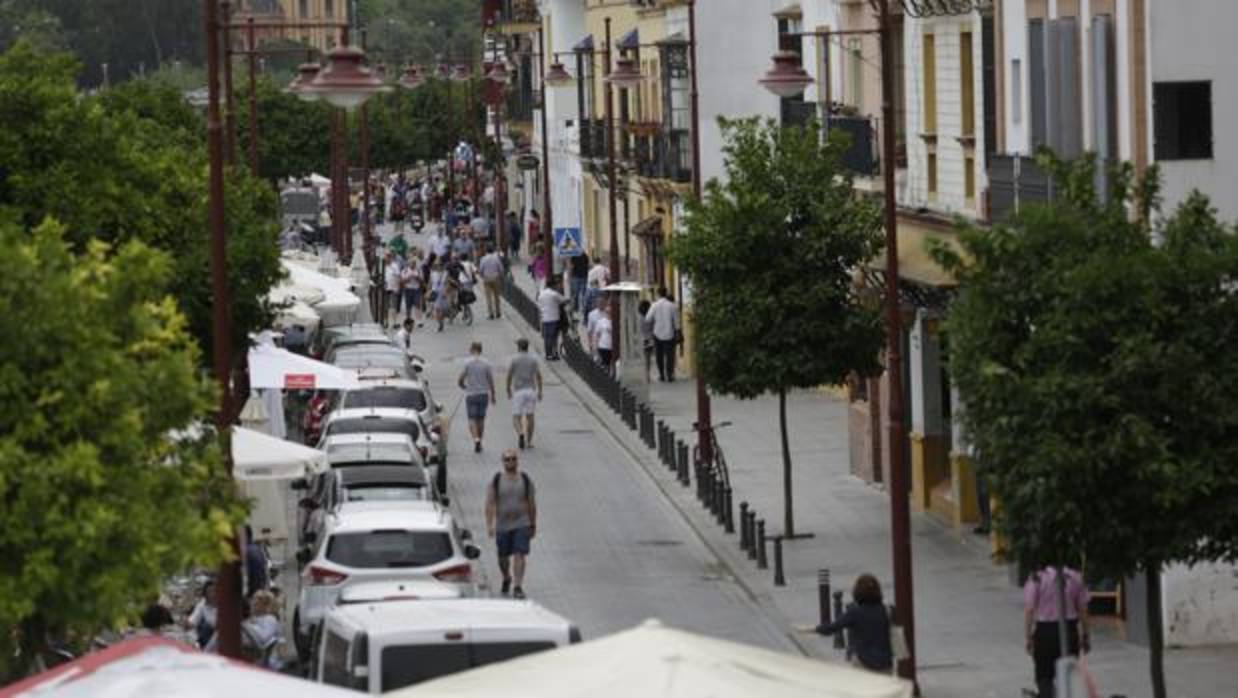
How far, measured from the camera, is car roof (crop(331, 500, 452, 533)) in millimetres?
28750

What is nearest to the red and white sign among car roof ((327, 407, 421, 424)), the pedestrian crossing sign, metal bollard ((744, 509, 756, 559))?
car roof ((327, 407, 421, 424))

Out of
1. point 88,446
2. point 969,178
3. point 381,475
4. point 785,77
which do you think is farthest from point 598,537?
point 88,446

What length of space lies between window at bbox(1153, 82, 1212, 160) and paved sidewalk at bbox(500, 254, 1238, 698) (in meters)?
4.12

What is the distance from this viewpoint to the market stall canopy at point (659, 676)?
15.8m

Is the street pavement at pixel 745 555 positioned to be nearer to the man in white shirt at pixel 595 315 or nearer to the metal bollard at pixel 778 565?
the metal bollard at pixel 778 565

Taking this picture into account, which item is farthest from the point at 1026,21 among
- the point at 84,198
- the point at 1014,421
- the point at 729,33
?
the point at 729,33

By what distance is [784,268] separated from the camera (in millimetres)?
36156

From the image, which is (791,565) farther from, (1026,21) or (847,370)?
(1026,21)

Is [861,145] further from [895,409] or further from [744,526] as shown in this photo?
[895,409]

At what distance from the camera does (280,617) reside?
95.0ft

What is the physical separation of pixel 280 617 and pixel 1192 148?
8.70 metres

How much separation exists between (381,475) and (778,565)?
4.13 meters

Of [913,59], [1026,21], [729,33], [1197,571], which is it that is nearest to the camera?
[1197,571]

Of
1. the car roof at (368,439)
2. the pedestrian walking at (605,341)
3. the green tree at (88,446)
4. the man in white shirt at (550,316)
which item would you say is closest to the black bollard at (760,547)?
the car roof at (368,439)
